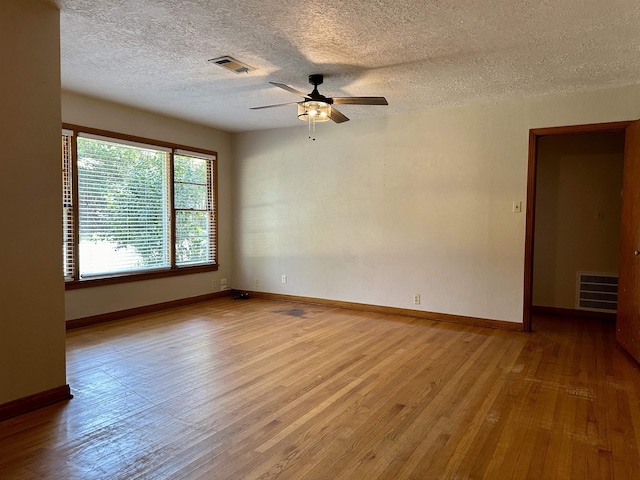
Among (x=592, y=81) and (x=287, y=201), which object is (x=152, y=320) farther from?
(x=592, y=81)

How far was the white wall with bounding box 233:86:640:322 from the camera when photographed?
14.7 feet

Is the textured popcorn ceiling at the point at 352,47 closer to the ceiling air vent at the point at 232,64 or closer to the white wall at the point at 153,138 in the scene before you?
the ceiling air vent at the point at 232,64

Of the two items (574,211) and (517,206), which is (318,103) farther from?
(574,211)

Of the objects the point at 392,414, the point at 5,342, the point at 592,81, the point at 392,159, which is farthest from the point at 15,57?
the point at 592,81

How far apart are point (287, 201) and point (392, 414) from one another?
4022 millimetres

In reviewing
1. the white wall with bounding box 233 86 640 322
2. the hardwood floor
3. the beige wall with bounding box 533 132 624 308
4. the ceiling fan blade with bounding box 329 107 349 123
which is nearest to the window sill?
the hardwood floor

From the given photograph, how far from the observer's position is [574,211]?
5.12 metres

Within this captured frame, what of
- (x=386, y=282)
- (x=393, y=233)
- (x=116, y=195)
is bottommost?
(x=386, y=282)

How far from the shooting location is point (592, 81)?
3801 millimetres

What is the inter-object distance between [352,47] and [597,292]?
4297 millimetres

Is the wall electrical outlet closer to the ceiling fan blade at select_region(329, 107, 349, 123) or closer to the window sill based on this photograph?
the ceiling fan blade at select_region(329, 107, 349, 123)

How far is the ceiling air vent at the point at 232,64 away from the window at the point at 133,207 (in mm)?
2095

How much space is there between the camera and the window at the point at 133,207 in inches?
177

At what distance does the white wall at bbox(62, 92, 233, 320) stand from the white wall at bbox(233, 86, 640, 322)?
0.68ft
